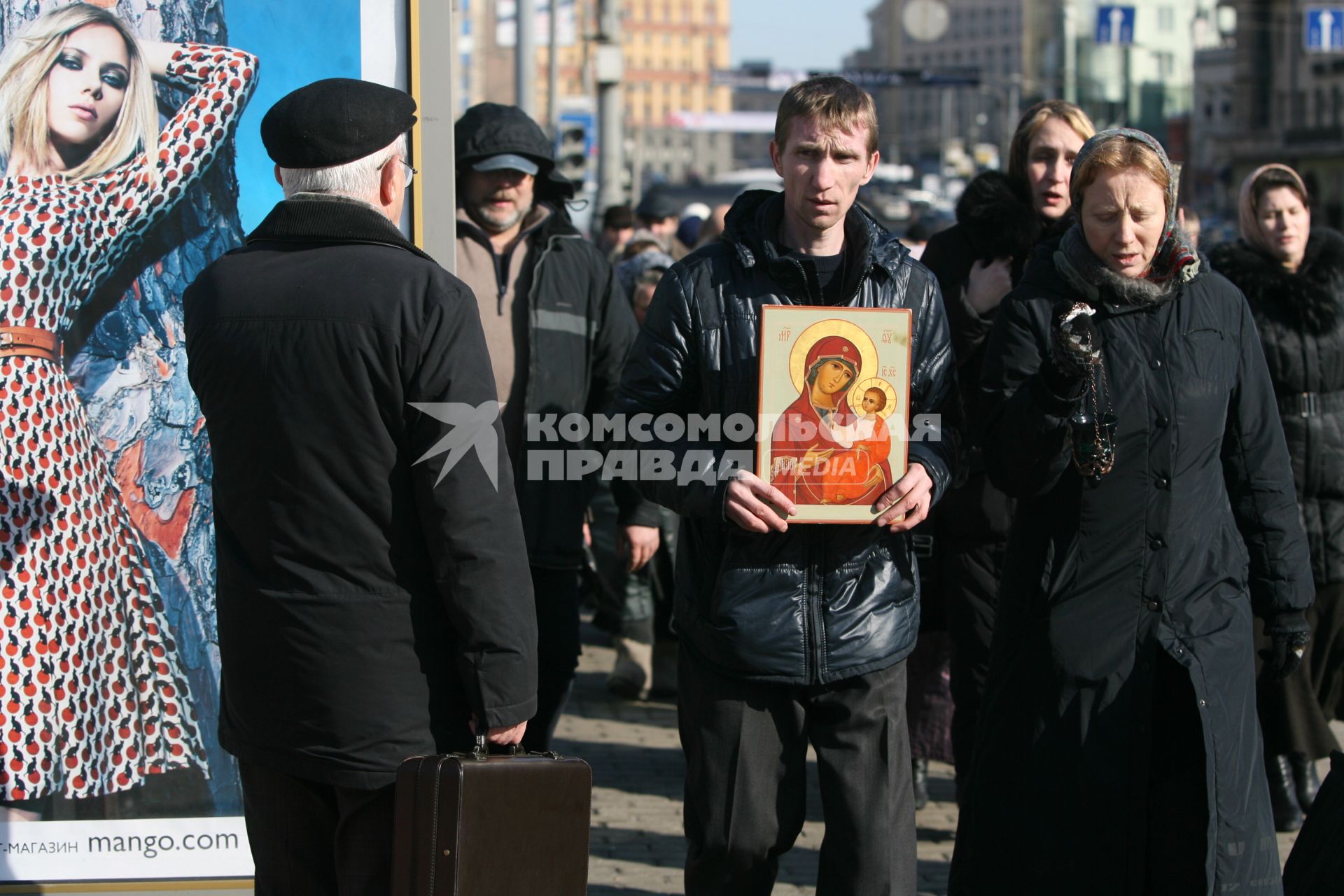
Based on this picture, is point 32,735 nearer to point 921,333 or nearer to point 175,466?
point 175,466

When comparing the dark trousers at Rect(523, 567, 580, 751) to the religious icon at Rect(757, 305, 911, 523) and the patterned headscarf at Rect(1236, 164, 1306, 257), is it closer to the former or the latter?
the religious icon at Rect(757, 305, 911, 523)

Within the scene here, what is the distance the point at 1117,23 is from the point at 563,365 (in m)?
49.4

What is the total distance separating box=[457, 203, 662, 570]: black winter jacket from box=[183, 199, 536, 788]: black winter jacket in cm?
154

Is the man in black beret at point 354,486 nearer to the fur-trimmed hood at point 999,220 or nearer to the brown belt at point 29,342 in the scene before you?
the brown belt at point 29,342

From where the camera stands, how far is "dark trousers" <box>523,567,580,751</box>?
184 inches

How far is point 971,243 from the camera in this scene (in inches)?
189

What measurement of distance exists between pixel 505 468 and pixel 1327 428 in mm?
3353

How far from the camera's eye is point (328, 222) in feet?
9.71

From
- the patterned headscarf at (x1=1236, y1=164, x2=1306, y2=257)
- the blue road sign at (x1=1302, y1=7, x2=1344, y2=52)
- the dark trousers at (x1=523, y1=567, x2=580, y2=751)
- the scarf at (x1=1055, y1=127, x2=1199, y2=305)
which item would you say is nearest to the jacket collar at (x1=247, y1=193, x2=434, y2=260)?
the scarf at (x1=1055, y1=127, x2=1199, y2=305)

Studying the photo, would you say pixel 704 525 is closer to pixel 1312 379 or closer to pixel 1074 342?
pixel 1074 342

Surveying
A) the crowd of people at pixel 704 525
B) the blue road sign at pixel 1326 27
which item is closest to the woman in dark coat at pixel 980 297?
the crowd of people at pixel 704 525

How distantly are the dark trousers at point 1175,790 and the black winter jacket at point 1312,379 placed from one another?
197cm

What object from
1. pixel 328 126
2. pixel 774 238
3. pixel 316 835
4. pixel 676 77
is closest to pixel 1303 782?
pixel 774 238

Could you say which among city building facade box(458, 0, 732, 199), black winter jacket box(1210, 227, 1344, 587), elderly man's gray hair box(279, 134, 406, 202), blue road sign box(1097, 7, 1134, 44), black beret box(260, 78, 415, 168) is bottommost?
black winter jacket box(1210, 227, 1344, 587)
